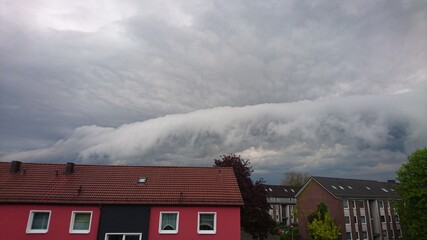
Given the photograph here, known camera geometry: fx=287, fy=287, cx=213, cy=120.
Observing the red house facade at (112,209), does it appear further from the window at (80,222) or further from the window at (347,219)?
the window at (347,219)

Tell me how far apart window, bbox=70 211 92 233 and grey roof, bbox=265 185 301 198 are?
69600mm

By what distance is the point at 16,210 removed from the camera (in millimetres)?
20172

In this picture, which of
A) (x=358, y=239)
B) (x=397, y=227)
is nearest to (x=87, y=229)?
(x=358, y=239)

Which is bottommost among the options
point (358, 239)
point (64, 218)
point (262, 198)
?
point (358, 239)

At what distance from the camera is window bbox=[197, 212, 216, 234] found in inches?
813

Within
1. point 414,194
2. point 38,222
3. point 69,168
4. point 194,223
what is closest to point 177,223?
point 194,223

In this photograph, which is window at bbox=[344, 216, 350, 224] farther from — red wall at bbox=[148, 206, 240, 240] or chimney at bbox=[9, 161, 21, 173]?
chimney at bbox=[9, 161, 21, 173]

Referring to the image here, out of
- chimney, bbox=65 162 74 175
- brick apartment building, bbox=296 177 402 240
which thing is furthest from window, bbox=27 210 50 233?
brick apartment building, bbox=296 177 402 240

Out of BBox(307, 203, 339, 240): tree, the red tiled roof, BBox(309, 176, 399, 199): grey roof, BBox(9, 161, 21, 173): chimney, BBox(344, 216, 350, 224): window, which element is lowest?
BBox(307, 203, 339, 240): tree

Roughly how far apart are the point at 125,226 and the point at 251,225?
48.8ft

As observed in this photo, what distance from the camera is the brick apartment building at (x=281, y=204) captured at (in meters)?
81.9

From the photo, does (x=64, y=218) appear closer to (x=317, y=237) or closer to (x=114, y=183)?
(x=114, y=183)

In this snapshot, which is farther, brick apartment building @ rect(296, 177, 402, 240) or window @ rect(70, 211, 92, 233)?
brick apartment building @ rect(296, 177, 402, 240)

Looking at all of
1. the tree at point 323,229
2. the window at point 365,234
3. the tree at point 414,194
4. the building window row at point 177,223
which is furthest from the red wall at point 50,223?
the window at point 365,234
